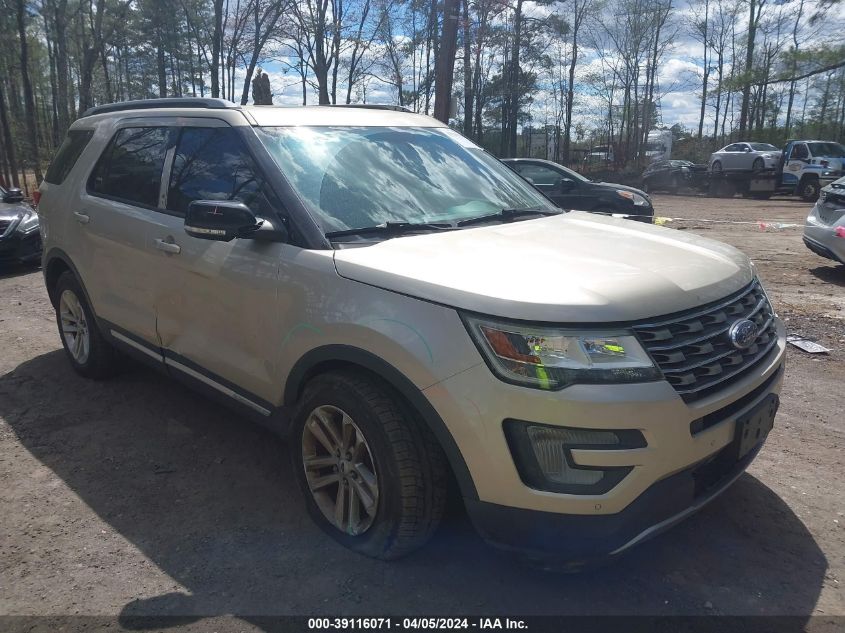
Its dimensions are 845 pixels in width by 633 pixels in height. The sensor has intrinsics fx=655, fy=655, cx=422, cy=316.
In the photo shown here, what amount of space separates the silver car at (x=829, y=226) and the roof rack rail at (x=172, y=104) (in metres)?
7.46

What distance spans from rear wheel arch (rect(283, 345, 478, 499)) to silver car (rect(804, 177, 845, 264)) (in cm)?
742

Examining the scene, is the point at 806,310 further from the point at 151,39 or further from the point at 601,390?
the point at 151,39

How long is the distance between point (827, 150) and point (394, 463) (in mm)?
25024

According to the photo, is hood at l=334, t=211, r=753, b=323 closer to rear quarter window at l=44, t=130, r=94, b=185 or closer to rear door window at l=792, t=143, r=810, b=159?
rear quarter window at l=44, t=130, r=94, b=185

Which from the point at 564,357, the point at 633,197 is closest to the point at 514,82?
the point at 633,197

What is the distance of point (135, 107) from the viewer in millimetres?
4379

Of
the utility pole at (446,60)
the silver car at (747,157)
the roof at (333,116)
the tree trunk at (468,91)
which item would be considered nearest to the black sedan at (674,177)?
the silver car at (747,157)

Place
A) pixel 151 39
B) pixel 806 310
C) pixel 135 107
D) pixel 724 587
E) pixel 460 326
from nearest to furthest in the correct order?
1. pixel 460 326
2. pixel 724 587
3. pixel 135 107
4. pixel 806 310
5. pixel 151 39

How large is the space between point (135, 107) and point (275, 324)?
7.87 ft

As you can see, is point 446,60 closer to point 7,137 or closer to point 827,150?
point 827,150

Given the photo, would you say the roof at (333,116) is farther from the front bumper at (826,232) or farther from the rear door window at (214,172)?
the front bumper at (826,232)

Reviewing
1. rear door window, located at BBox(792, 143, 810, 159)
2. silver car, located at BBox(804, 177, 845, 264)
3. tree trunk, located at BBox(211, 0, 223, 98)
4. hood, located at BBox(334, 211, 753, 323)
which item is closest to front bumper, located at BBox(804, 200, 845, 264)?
silver car, located at BBox(804, 177, 845, 264)

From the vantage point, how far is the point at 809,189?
75.6 feet

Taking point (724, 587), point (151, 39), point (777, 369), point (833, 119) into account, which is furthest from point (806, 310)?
point (833, 119)
